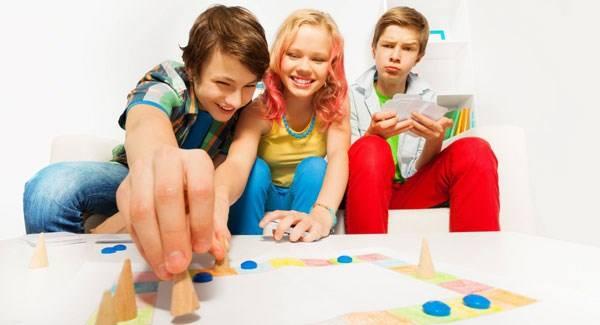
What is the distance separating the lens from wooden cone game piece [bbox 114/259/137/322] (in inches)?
11.4

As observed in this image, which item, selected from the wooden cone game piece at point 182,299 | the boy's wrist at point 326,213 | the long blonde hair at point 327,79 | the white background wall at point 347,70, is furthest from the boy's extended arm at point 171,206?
the white background wall at point 347,70

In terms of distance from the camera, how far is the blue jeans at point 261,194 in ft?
3.10

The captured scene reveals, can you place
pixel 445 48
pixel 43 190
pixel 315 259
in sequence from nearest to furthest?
pixel 315 259
pixel 43 190
pixel 445 48

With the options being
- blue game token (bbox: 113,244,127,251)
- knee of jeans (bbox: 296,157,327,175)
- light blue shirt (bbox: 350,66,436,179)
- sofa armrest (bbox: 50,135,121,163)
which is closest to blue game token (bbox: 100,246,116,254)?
blue game token (bbox: 113,244,127,251)

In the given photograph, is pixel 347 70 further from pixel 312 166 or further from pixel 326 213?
pixel 326 213

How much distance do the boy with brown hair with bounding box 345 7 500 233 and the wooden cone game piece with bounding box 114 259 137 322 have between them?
2.14 ft

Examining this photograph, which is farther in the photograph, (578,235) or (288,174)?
(578,235)

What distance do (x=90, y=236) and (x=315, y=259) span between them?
0.42 meters

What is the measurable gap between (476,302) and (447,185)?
70cm

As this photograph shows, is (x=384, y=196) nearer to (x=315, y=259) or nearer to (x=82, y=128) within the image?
(x=315, y=259)

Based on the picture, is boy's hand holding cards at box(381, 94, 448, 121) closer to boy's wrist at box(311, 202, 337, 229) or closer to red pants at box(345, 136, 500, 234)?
red pants at box(345, 136, 500, 234)

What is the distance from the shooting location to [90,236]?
2.31 ft

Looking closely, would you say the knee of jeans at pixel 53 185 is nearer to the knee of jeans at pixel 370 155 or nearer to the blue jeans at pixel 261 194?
the blue jeans at pixel 261 194

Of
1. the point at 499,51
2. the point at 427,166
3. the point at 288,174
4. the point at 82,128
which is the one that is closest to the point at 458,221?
the point at 427,166
